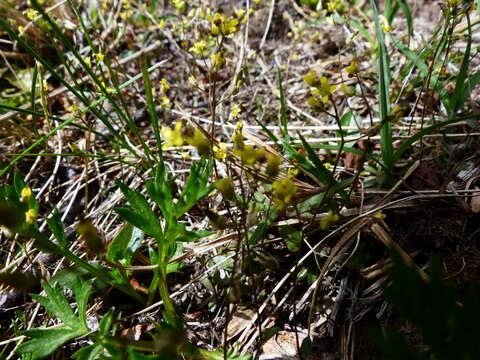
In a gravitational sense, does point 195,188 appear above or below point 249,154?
below

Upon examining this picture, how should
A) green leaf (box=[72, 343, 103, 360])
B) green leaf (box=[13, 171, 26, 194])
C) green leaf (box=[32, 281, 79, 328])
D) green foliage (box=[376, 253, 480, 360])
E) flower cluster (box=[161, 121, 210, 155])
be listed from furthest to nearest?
green leaf (box=[13, 171, 26, 194]), green leaf (box=[32, 281, 79, 328]), green leaf (box=[72, 343, 103, 360]), flower cluster (box=[161, 121, 210, 155]), green foliage (box=[376, 253, 480, 360])

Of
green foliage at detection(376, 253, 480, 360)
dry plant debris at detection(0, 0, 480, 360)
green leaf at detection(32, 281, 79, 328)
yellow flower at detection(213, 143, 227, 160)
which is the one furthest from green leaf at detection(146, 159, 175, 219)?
green foliage at detection(376, 253, 480, 360)

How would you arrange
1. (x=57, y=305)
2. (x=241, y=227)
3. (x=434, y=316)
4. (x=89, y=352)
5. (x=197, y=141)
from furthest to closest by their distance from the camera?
(x=241, y=227), (x=57, y=305), (x=89, y=352), (x=197, y=141), (x=434, y=316)

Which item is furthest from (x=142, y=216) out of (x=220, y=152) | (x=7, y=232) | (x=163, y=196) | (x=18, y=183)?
(x=7, y=232)

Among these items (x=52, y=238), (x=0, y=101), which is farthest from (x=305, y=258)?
(x=0, y=101)

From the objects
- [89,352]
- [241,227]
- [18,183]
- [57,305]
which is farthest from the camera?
[241,227]

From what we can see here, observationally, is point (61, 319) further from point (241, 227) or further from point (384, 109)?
point (384, 109)

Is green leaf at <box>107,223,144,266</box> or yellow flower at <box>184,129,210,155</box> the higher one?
yellow flower at <box>184,129,210,155</box>

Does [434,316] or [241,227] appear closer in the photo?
[434,316]

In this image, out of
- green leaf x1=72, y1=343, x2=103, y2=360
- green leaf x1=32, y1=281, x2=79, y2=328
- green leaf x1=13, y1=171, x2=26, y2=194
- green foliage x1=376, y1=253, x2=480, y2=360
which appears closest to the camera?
green foliage x1=376, y1=253, x2=480, y2=360

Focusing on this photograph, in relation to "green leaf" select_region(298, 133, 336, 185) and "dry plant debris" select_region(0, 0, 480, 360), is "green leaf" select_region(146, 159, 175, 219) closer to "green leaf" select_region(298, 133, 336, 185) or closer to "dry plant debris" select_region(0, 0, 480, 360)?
Answer: "dry plant debris" select_region(0, 0, 480, 360)

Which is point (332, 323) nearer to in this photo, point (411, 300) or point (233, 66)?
point (411, 300)
